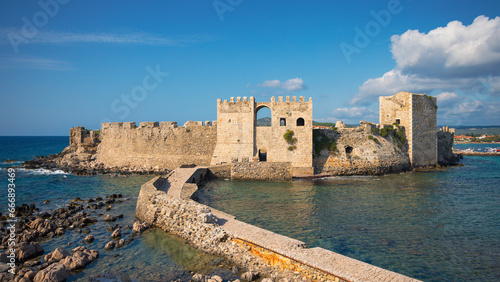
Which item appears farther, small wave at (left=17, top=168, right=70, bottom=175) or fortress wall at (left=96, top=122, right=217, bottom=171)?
small wave at (left=17, top=168, right=70, bottom=175)

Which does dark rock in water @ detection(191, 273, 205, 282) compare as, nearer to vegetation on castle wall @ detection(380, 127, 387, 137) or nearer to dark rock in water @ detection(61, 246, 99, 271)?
dark rock in water @ detection(61, 246, 99, 271)

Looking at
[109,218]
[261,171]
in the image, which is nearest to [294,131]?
[261,171]

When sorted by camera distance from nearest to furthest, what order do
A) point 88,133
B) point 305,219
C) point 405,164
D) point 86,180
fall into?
point 305,219
point 86,180
point 405,164
point 88,133

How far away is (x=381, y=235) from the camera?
10.8m

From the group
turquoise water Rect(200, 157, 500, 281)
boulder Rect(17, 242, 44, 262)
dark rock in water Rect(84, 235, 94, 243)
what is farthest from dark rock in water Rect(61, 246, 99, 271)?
turquoise water Rect(200, 157, 500, 281)

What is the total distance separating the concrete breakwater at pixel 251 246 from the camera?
6.78 meters

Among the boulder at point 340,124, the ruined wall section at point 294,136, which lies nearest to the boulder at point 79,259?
the ruined wall section at point 294,136

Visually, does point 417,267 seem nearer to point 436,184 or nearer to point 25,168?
point 436,184

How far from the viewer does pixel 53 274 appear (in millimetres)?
7836

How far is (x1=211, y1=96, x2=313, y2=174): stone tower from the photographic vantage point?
23875 millimetres

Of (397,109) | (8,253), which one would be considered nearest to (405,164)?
(397,109)

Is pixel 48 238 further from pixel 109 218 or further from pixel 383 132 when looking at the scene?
pixel 383 132

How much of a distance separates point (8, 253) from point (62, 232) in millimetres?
2528

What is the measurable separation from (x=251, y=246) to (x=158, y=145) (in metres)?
21.5
